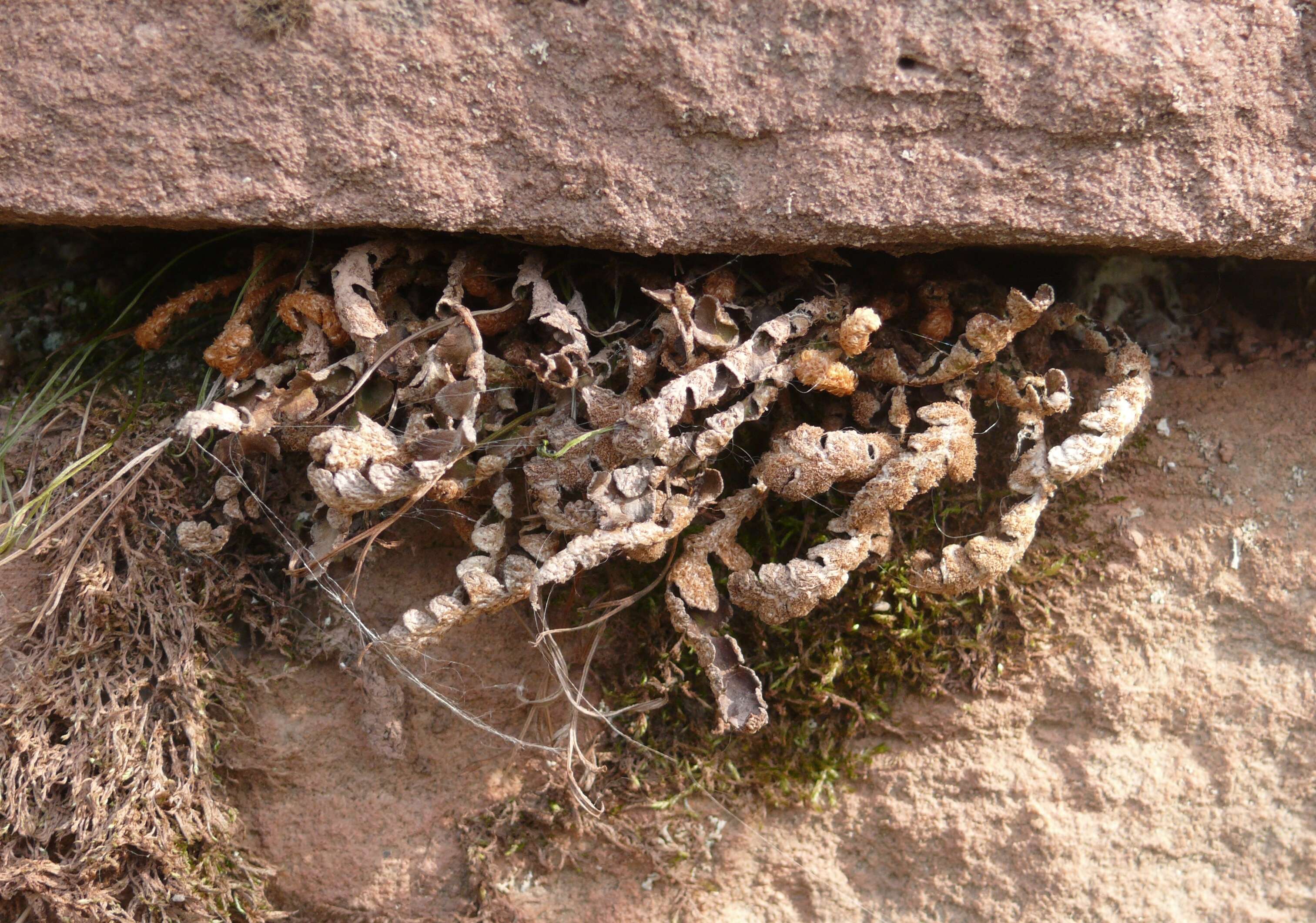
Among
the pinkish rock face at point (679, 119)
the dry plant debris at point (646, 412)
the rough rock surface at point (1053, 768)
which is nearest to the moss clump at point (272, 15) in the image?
the pinkish rock face at point (679, 119)

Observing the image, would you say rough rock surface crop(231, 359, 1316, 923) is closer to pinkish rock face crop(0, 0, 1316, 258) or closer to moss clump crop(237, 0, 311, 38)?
pinkish rock face crop(0, 0, 1316, 258)

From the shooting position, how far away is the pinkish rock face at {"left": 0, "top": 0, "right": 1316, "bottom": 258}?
186 cm

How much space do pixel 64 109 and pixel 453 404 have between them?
0.91 metres

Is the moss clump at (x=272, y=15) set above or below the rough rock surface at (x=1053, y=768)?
above

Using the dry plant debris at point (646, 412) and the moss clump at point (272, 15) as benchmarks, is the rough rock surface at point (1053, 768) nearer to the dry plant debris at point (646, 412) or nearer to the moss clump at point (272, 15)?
the dry plant debris at point (646, 412)

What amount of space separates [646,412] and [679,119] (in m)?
A: 0.57

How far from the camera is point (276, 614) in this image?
232cm

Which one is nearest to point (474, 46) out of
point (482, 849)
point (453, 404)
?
point (453, 404)

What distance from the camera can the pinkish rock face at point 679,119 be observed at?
73.1 inches

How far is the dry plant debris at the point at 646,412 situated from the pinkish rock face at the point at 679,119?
0.19 metres

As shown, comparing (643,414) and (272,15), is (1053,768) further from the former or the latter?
(272,15)

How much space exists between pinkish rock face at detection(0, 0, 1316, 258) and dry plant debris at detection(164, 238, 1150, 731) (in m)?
0.19

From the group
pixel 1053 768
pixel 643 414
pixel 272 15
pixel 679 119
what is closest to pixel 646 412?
pixel 643 414

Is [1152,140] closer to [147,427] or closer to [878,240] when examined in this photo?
[878,240]
